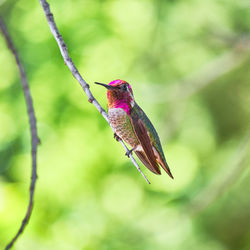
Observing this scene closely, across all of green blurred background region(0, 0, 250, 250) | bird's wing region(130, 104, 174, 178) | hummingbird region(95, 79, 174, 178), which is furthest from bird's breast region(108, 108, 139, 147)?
green blurred background region(0, 0, 250, 250)

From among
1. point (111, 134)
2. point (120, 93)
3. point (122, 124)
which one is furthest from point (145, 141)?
point (111, 134)

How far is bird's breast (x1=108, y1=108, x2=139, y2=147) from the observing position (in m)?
2.37

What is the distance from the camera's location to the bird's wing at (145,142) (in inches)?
79.0

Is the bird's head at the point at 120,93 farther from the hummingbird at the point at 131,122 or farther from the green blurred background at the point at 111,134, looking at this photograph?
the green blurred background at the point at 111,134

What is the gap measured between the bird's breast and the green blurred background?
99.8 inches

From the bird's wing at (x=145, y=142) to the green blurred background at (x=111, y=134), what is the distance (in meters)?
2.76

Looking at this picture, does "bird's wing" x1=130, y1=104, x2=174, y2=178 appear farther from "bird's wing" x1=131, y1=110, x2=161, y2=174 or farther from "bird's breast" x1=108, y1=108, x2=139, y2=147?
"bird's breast" x1=108, y1=108, x2=139, y2=147

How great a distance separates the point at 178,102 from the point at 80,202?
2.03 meters

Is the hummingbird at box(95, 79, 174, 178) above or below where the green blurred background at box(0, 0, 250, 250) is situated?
below

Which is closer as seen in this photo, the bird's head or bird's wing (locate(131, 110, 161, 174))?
bird's wing (locate(131, 110, 161, 174))

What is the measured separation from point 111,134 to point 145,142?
→ 3.81 meters

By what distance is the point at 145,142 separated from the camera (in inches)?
83.7

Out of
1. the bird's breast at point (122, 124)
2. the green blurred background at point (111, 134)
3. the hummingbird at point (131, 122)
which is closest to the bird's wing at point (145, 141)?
the hummingbird at point (131, 122)

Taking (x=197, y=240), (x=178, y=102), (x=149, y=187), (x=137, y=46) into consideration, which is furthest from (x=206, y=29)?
(x=197, y=240)
